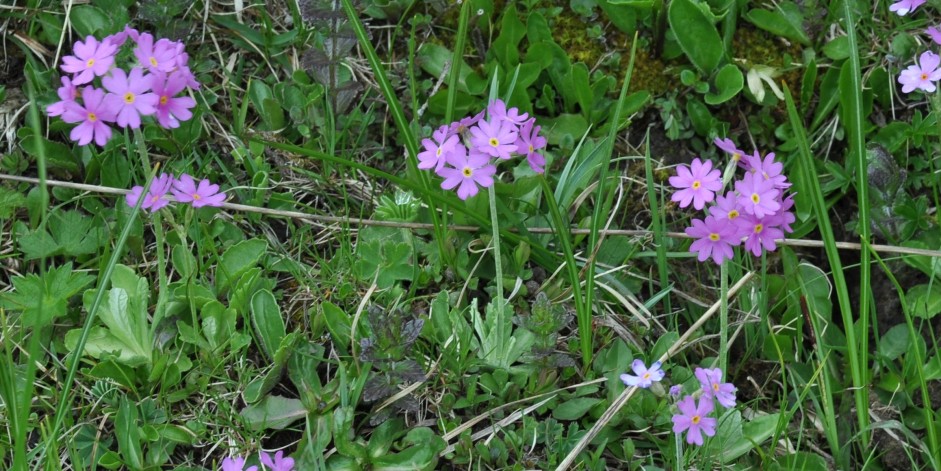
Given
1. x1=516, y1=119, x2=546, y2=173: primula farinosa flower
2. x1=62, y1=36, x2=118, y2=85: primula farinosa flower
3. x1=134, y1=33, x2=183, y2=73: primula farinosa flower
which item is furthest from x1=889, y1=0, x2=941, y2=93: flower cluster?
x1=62, y1=36, x2=118, y2=85: primula farinosa flower

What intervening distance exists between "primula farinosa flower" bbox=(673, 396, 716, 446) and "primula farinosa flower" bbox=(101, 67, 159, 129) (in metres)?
1.27

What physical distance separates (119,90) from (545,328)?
1.10 m

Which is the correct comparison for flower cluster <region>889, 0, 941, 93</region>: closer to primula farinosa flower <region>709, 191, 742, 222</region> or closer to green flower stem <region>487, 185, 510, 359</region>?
primula farinosa flower <region>709, 191, 742, 222</region>

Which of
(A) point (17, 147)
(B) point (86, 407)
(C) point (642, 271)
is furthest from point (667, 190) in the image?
(A) point (17, 147)

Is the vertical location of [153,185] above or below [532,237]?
above

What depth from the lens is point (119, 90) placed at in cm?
191

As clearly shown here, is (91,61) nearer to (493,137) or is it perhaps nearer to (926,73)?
(493,137)

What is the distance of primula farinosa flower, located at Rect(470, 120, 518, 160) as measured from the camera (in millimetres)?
2037

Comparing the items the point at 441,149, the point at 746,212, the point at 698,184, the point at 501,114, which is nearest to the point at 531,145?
the point at 501,114

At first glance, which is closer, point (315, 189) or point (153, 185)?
point (153, 185)

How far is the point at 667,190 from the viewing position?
295 cm

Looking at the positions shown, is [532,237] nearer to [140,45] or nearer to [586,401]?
[586,401]

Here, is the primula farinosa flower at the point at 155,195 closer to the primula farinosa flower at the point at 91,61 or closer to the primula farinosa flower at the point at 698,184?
the primula farinosa flower at the point at 91,61

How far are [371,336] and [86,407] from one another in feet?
2.30
